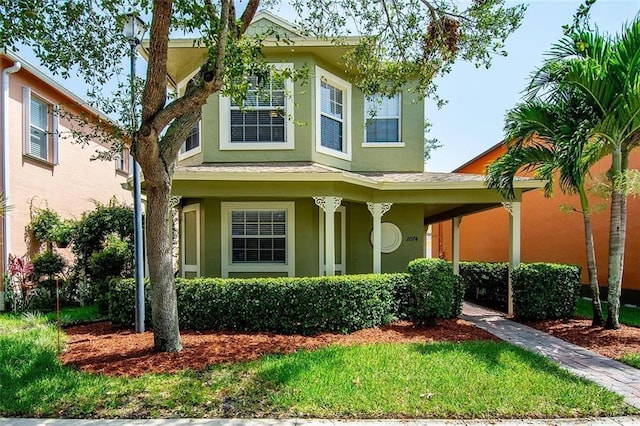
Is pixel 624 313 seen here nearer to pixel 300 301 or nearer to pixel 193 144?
pixel 300 301

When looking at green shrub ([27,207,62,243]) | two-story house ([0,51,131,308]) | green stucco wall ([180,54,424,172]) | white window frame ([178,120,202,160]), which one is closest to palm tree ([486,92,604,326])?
green stucco wall ([180,54,424,172])

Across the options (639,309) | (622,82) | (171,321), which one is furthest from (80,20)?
(639,309)

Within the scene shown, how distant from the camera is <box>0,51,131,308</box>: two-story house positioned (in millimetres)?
10562

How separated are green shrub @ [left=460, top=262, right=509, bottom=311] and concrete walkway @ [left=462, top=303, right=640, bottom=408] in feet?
6.66

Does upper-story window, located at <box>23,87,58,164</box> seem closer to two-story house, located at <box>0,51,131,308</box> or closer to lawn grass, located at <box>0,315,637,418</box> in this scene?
two-story house, located at <box>0,51,131,308</box>

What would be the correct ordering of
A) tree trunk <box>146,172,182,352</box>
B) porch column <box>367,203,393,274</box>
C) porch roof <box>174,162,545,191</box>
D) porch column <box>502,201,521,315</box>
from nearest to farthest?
1. tree trunk <box>146,172,182,352</box>
2. porch roof <box>174,162,545,191</box>
3. porch column <box>367,203,393,274</box>
4. porch column <box>502,201,521,315</box>

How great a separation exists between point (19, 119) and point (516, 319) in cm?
1368

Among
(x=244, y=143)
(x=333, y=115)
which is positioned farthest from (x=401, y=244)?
(x=244, y=143)

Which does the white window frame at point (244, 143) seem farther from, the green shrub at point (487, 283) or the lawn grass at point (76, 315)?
the green shrub at point (487, 283)

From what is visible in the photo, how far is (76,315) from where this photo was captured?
9.87 meters

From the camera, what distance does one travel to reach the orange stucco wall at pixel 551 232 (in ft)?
37.4

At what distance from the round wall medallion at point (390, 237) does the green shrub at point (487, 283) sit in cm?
194

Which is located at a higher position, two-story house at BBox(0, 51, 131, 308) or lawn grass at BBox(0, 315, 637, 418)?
Answer: two-story house at BBox(0, 51, 131, 308)

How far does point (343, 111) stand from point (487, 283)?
6633mm
